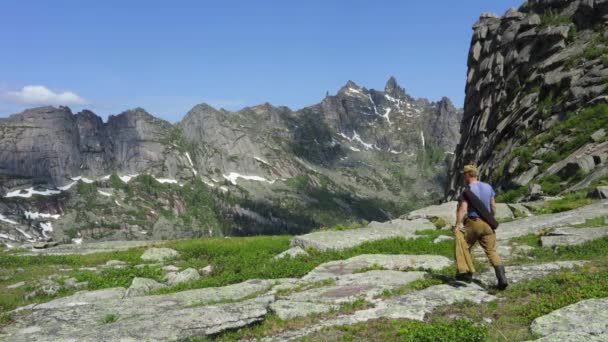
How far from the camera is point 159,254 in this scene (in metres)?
33.1

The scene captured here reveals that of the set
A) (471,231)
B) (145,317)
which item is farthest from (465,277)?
(145,317)

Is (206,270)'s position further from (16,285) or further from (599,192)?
(599,192)

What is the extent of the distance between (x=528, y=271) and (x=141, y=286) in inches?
667

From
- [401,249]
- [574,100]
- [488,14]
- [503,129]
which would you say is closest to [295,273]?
[401,249]

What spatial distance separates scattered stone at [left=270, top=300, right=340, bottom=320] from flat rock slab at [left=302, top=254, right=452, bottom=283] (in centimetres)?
379

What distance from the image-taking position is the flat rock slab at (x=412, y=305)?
1384 centimetres

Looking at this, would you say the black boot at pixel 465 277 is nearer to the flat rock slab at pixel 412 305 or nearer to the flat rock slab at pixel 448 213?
the flat rock slab at pixel 412 305

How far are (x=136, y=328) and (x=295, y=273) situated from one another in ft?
30.1

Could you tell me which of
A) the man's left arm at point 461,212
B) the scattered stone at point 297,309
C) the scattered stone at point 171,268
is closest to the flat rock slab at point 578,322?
the man's left arm at point 461,212

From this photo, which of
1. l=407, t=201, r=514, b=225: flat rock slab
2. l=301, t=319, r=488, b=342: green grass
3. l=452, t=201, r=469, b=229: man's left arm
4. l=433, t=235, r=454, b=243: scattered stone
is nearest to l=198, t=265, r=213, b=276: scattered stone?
l=433, t=235, r=454, b=243: scattered stone

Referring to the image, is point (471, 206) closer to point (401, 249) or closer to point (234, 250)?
point (401, 249)

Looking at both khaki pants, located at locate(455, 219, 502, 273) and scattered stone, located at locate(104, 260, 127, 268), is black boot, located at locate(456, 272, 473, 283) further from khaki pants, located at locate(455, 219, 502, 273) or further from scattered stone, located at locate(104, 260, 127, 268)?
scattered stone, located at locate(104, 260, 127, 268)

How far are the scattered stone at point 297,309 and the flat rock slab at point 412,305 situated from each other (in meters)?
0.99

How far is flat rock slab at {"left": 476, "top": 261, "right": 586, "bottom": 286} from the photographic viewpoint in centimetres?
1712
